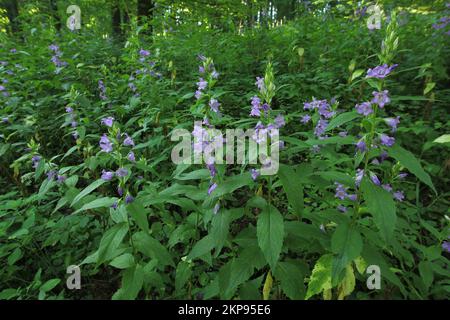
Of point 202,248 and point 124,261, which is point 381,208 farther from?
point 124,261

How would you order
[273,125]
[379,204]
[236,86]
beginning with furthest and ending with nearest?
[236,86] → [273,125] → [379,204]

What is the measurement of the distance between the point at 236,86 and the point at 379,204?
13.0 feet

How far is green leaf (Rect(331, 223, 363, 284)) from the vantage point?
1.44m

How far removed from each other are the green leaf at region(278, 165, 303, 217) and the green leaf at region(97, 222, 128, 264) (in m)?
0.93

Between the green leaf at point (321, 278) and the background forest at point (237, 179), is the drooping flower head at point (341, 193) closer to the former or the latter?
the background forest at point (237, 179)

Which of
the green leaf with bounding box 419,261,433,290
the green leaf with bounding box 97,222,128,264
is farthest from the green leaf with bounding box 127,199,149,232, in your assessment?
the green leaf with bounding box 419,261,433,290

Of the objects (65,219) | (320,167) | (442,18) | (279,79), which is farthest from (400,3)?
(65,219)

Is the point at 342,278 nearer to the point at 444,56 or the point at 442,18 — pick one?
the point at 444,56

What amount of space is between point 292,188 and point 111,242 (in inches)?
40.9

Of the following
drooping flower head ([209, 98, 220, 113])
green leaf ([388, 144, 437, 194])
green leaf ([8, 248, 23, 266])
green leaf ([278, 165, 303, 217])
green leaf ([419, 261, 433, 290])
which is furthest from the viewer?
green leaf ([8, 248, 23, 266])

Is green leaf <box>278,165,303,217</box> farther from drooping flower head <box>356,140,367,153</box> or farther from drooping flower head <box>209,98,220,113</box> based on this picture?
drooping flower head <box>209,98,220,113</box>
